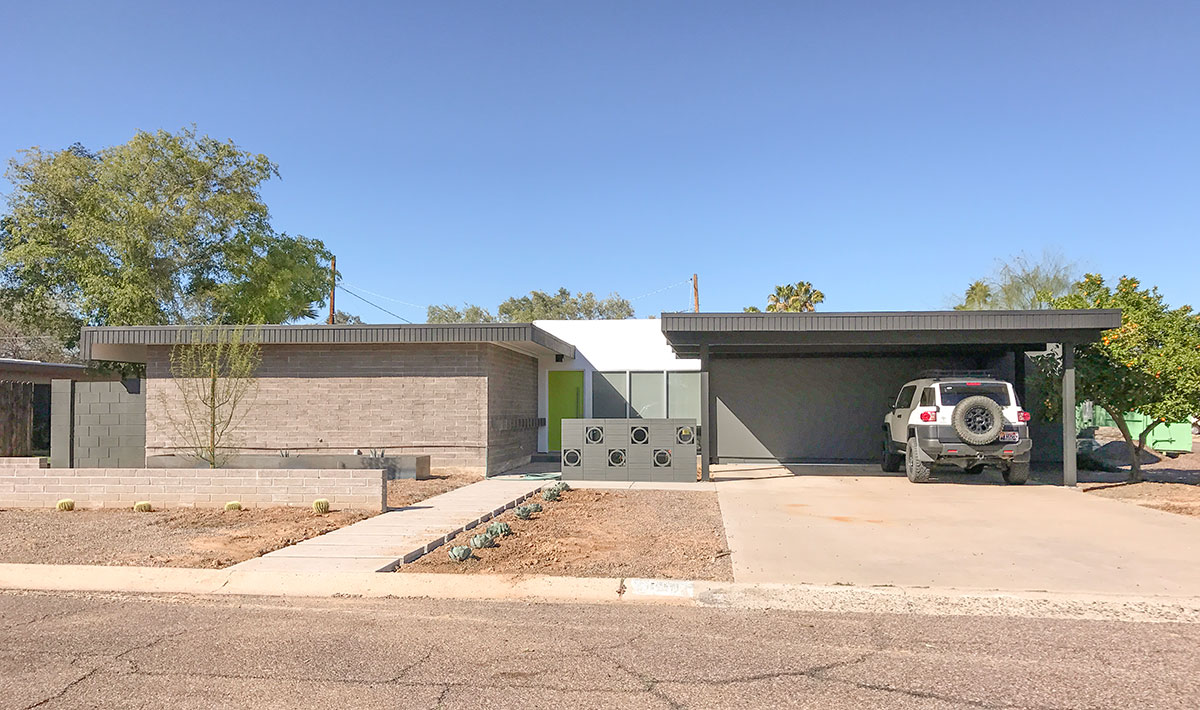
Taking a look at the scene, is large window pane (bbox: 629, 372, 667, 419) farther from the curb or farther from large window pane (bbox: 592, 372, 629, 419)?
the curb

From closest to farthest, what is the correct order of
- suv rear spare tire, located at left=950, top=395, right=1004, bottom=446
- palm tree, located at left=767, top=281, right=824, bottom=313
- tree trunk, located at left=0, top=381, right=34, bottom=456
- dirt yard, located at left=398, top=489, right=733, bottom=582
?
dirt yard, located at left=398, top=489, right=733, bottom=582
suv rear spare tire, located at left=950, top=395, right=1004, bottom=446
tree trunk, located at left=0, top=381, right=34, bottom=456
palm tree, located at left=767, top=281, right=824, bottom=313

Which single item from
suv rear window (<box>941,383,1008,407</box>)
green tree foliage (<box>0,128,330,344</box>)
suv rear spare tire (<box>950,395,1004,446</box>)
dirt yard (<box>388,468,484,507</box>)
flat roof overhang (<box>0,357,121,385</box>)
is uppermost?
green tree foliage (<box>0,128,330,344</box>)

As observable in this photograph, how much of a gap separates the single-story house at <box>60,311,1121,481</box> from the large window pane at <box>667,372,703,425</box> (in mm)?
39

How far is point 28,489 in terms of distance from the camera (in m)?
13.1

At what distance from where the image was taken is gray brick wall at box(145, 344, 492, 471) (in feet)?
60.1

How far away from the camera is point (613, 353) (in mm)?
24203

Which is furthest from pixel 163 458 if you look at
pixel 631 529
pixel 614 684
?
pixel 614 684

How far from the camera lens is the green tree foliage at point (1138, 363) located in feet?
51.6

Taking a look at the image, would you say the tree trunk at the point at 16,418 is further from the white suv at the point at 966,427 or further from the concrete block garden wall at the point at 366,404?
the white suv at the point at 966,427

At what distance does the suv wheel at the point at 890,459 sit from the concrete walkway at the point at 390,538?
9125 mm

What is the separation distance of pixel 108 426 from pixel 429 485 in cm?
802

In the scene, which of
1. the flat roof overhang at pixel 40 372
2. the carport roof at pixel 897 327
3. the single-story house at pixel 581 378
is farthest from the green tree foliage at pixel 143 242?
the carport roof at pixel 897 327

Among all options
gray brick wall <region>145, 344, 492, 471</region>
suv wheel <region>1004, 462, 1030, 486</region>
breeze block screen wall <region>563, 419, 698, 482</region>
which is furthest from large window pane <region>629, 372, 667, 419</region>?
suv wheel <region>1004, 462, 1030, 486</region>

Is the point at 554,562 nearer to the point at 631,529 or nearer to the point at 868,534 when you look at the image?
the point at 631,529
